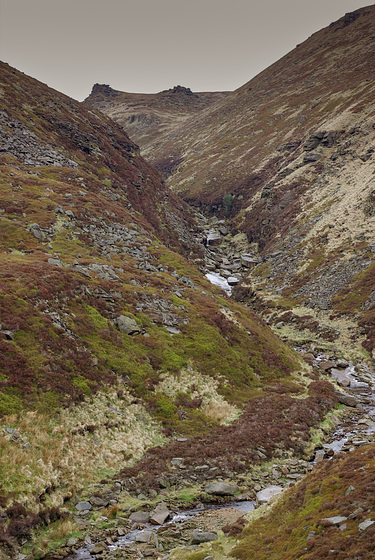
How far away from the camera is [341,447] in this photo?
2830 cm

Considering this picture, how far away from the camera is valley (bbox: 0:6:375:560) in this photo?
16.6m

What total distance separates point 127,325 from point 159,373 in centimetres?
569

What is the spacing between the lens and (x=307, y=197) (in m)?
108

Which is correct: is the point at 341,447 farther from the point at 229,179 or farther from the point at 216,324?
the point at 229,179

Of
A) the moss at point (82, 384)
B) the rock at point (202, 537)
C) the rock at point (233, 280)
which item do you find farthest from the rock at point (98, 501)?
the rock at point (233, 280)

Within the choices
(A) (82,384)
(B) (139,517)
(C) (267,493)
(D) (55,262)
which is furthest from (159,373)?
(D) (55,262)

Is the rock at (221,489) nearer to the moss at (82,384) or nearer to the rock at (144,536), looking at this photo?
the rock at (144,536)

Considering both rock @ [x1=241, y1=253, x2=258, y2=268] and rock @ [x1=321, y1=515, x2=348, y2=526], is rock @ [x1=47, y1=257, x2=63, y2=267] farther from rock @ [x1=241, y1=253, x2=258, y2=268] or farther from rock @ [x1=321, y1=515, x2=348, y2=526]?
rock @ [x1=241, y1=253, x2=258, y2=268]

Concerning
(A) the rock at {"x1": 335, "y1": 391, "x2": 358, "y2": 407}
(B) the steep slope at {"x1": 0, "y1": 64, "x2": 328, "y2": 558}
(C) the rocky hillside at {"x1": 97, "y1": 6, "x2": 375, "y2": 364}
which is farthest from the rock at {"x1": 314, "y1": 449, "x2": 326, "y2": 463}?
(C) the rocky hillside at {"x1": 97, "y1": 6, "x2": 375, "y2": 364}

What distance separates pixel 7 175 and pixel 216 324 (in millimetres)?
41188

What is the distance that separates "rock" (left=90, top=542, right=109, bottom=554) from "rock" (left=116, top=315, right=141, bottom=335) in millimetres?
19832

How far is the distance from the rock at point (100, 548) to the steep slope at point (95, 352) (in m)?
1.64

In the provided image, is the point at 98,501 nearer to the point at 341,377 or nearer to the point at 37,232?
the point at 341,377

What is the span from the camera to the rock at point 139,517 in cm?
1862
